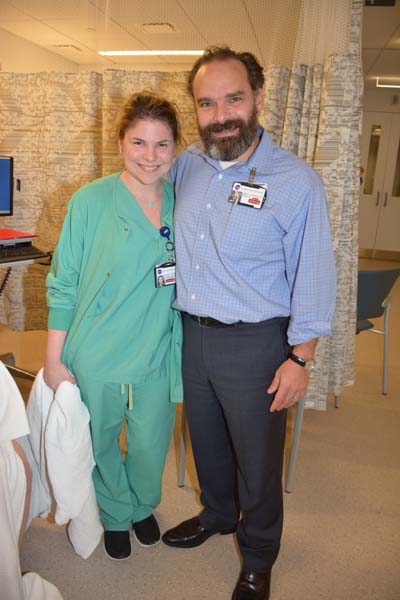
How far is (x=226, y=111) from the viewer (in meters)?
1.43

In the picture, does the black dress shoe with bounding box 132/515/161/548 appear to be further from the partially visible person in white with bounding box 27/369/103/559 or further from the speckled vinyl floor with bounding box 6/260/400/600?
the partially visible person in white with bounding box 27/369/103/559

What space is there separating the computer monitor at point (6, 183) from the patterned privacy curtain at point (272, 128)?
0.44 m

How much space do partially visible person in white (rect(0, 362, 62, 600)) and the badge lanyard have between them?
1.75ft

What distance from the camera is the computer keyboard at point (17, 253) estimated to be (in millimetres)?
2449

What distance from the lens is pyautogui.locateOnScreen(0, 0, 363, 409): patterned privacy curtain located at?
232cm

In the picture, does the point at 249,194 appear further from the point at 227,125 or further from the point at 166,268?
the point at 166,268

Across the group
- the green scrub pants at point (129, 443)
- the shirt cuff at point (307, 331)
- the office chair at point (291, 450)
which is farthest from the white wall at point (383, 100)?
the green scrub pants at point (129, 443)

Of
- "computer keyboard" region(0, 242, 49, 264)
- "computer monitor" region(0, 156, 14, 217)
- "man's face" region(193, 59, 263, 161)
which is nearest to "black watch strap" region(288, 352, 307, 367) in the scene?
"man's face" region(193, 59, 263, 161)

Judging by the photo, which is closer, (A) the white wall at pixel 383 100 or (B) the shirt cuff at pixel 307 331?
(B) the shirt cuff at pixel 307 331

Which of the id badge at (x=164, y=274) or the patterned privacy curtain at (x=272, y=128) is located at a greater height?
the patterned privacy curtain at (x=272, y=128)

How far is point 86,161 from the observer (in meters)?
3.12

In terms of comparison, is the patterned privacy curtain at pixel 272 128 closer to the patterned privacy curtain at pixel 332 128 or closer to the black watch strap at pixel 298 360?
the patterned privacy curtain at pixel 332 128

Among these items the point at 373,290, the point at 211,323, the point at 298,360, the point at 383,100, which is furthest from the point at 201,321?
the point at 383,100

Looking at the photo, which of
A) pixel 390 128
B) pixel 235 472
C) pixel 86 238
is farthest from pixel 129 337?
pixel 390 128
